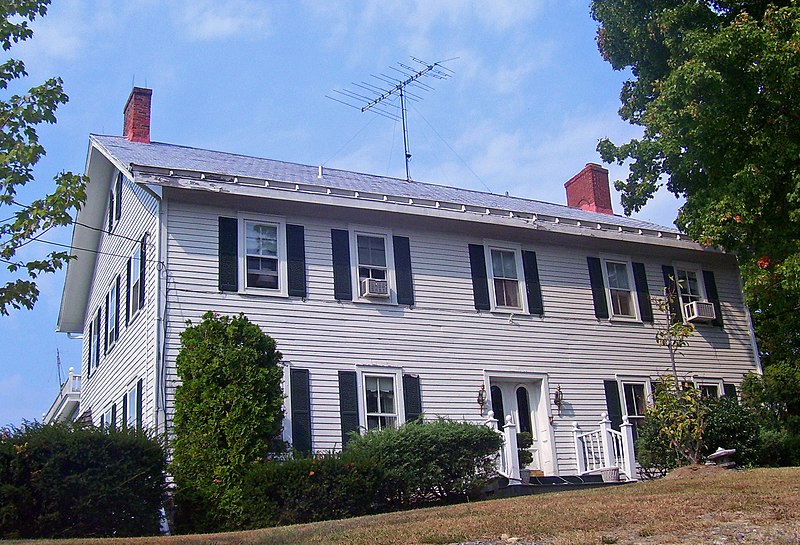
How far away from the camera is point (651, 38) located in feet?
62.7

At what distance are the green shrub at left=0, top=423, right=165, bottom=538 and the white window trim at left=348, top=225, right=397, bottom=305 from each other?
5687 mm

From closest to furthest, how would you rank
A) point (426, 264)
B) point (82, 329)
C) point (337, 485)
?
point (337, 485) → point (426, 264) → point (82, 329)

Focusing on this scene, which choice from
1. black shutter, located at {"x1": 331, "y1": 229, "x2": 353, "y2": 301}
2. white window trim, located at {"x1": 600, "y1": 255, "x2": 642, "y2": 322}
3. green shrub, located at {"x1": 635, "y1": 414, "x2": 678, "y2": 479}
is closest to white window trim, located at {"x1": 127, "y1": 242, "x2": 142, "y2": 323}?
black shutter, located at {"x1": 331, "y1": 229, "x2": 353, "y2": 301}

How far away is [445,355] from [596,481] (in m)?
3.86

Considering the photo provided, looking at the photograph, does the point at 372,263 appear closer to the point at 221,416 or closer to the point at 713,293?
the point at 221,416

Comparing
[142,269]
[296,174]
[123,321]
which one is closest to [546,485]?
[142,269]

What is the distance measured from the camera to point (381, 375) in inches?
678

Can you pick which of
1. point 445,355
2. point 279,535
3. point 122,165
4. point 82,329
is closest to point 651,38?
point 445,355

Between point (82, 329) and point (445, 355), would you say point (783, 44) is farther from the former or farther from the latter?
point (82, 329)

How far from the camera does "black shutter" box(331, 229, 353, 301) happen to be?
1734 cm

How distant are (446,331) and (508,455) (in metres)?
2.93

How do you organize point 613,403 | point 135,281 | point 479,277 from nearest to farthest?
point 135,281 → point 479,277 → point 613,403

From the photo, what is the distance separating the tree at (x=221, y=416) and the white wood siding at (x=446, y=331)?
46.4 inches

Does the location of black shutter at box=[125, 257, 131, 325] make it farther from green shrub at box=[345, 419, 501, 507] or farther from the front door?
the front door
